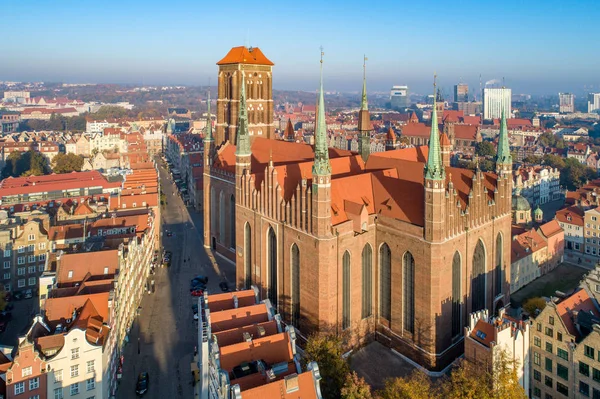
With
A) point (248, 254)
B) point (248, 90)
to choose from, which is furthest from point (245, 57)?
point (248, 254)

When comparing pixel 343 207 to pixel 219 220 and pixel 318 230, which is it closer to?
pixel 318 230

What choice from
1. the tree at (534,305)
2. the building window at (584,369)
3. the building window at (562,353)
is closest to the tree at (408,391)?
the building window at (562,353)

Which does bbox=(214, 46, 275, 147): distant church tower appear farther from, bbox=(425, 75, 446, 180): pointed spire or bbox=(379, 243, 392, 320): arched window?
bbox=(425, 75, 446, 180): pointed spire

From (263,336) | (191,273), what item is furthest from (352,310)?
(191,273)

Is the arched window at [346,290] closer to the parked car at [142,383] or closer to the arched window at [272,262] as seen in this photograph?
the arched window at [272,262]

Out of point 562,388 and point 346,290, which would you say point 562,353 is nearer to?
point 562,388
